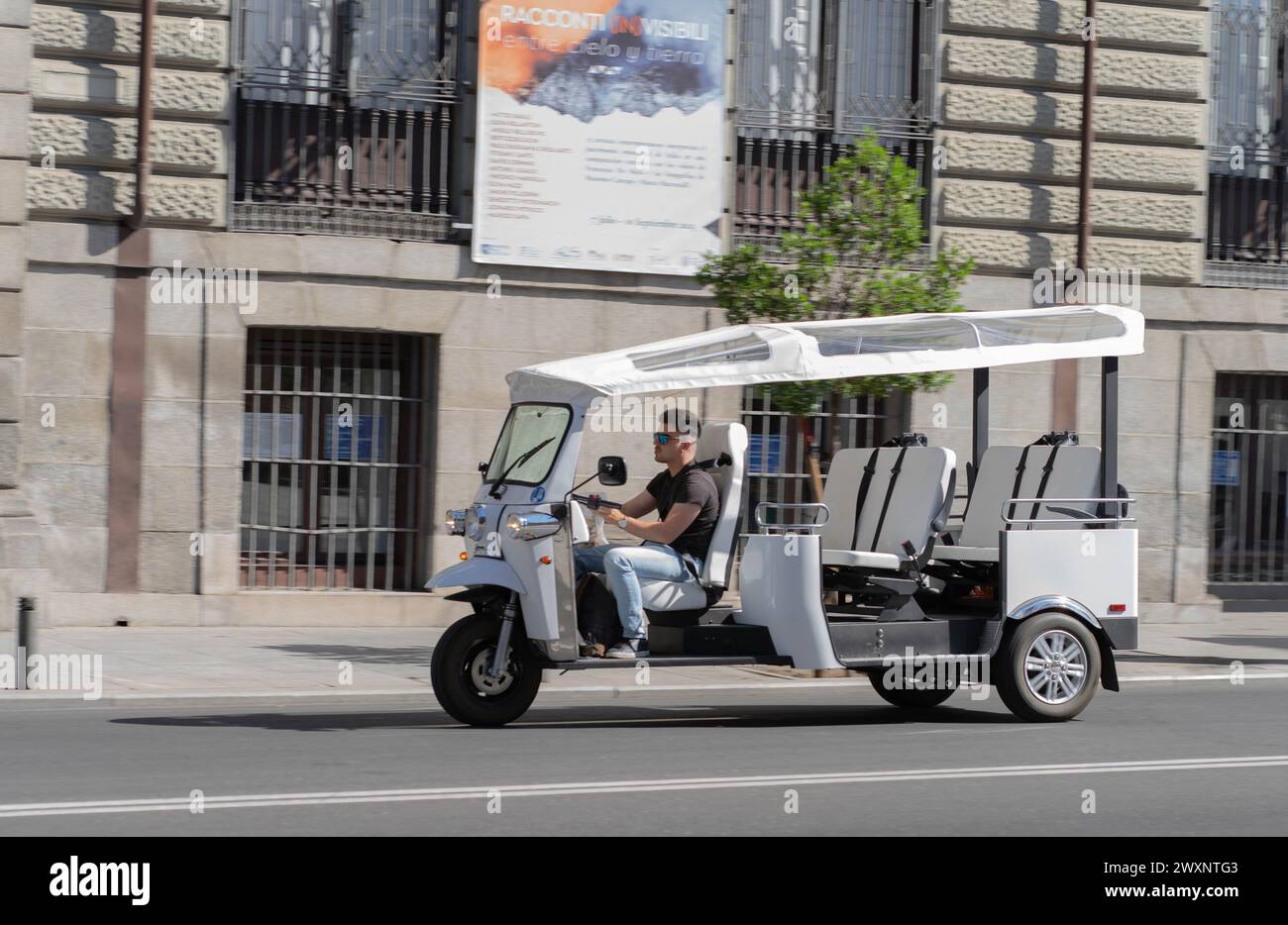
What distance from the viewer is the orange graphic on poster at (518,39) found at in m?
16.7

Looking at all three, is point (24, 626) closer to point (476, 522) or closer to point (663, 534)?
point (476, 522)

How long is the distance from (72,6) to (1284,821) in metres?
12.3

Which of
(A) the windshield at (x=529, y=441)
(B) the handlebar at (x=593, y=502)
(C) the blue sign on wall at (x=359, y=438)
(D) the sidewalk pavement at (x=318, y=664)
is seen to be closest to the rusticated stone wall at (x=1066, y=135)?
(D) the sidewalk pavement at (x=318, y=664)

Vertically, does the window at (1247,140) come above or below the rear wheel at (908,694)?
above

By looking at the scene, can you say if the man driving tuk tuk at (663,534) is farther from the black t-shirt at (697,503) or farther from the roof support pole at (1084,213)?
the roof support pole at (1084,213)

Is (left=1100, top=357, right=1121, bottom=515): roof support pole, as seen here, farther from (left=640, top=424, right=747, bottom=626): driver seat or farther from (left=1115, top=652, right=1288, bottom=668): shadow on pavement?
(left=1115, top=652, right=1288, bottom=668): shadow on pavement

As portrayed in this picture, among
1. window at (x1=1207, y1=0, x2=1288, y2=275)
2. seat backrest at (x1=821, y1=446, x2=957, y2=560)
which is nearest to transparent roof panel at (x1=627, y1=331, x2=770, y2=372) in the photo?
seat backrest at (x1=821, y1=446, x2=957, y2=560)

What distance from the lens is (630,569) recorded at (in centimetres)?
970

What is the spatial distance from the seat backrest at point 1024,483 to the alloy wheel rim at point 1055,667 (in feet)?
2.23

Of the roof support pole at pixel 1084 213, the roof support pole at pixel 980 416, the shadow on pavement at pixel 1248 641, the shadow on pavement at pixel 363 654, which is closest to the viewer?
the roof support pole at pixel 980 416

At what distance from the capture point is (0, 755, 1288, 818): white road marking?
23.4 ft

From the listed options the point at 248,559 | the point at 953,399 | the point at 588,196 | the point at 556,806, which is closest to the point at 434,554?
the point at 248,559

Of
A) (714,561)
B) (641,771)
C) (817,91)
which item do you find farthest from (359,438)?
(641,771)

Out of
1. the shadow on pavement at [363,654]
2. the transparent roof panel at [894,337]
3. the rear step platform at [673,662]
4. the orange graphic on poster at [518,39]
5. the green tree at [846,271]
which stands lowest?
the shadow on pavement at [363,654]
